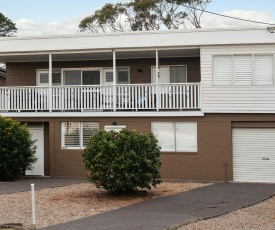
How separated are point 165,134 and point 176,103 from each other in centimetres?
130

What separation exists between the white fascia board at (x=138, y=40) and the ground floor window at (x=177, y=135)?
3.12 m

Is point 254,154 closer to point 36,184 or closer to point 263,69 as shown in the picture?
point 263,69

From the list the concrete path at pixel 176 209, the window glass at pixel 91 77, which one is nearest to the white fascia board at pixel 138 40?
the window glass at pixel 91 77

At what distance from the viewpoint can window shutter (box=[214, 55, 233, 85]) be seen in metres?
19.8

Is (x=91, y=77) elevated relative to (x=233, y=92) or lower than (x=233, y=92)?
elevated

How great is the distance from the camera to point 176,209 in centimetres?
1256

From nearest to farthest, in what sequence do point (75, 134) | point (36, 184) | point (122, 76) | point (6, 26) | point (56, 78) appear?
point (36, 184), point (75, 134), point (122, 76), point (56, 78), point (6, 26)

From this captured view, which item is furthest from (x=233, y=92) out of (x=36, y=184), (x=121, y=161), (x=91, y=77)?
(x=36, y=184)

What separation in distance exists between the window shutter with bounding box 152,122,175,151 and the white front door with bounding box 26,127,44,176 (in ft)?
17.0

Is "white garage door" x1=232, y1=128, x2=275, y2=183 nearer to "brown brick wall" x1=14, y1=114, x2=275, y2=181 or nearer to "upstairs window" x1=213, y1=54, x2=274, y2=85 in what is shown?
"brown brick wall" x1=14, y1=114, x2=275, y2=181

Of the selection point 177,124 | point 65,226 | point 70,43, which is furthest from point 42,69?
point 65,226

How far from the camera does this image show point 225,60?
1991 centimetres

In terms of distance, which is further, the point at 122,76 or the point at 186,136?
the point at 122,76

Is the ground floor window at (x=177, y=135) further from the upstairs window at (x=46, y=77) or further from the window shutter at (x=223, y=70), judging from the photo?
the upstairs window at (x=46, y=77)
